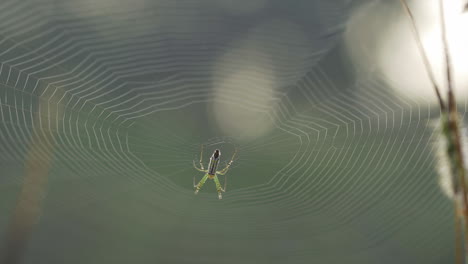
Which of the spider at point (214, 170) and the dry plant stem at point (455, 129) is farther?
the spider at point (214, 170)

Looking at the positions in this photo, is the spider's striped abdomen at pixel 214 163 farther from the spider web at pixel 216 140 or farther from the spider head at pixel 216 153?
the spider web at pixel 216 140

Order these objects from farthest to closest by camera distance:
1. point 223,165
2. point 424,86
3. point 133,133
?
1. point 133,133
2. point 223,165
3. point 424,86

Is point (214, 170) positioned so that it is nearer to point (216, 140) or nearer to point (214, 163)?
point (214, 163)

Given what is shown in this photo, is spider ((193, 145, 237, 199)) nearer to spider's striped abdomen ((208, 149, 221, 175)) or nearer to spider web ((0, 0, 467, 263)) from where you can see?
spider's striped abdomen ((208, 149, 221, 175))

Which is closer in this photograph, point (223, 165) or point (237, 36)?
point (223, 165)

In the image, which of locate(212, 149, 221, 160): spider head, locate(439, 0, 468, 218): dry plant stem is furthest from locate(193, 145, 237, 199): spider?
locate(439, 0, 468, 218): dry plant stem

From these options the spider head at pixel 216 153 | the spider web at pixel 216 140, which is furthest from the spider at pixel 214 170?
the spider web at pixel 216 140

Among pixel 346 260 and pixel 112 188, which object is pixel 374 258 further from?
pixel 112 188

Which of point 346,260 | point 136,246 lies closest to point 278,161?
point 346,260

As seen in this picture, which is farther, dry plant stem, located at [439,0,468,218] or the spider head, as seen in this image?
the spider head
